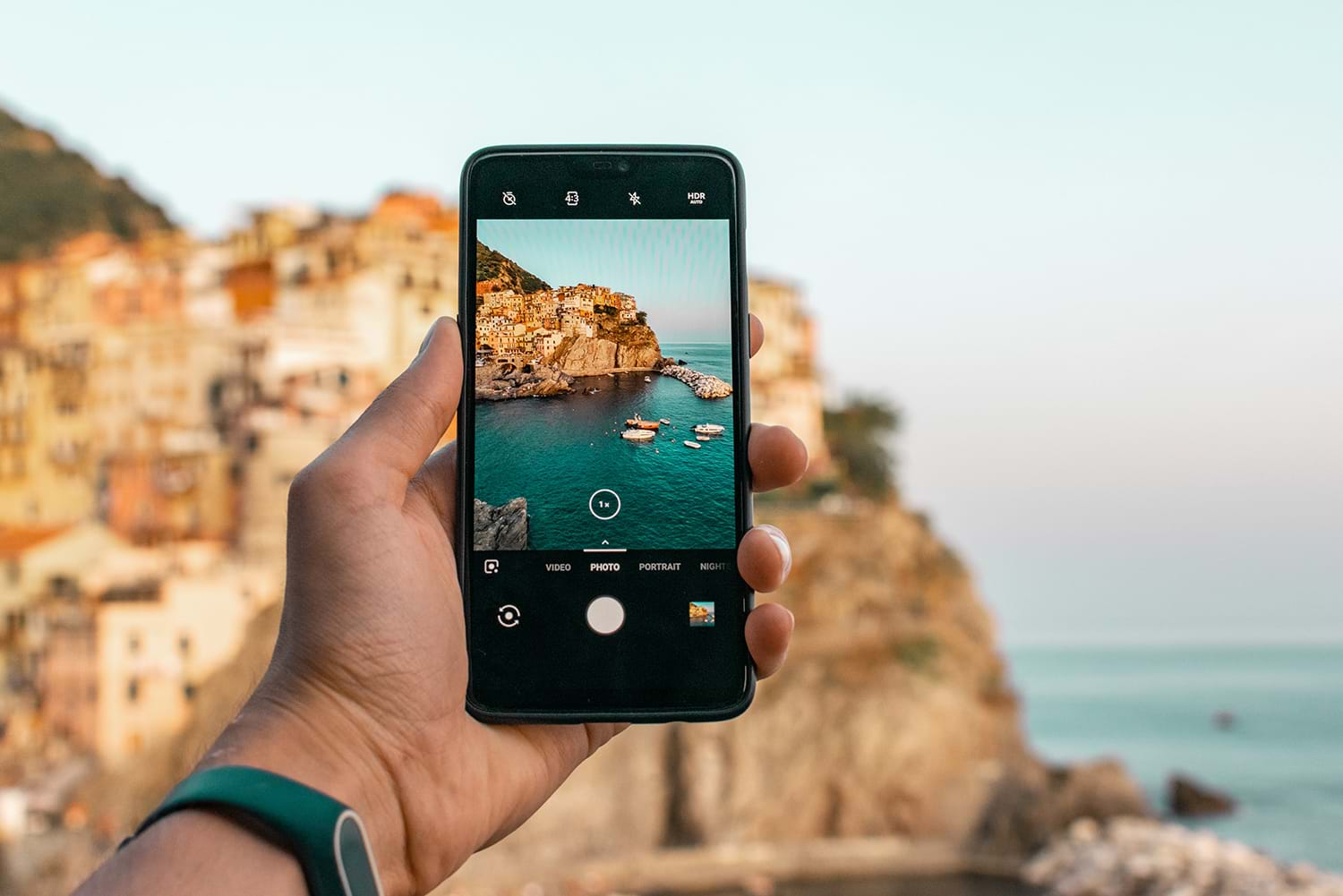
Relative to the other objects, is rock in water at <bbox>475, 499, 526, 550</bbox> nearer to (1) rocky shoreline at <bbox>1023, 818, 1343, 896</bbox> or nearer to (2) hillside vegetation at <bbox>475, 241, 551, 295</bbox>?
(2) hillside vegetation at <bbox>475, 241, 551, 295</bbox>

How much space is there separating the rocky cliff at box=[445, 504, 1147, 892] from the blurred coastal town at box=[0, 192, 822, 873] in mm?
3574

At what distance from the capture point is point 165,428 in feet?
65.1

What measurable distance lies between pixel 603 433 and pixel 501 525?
153mm

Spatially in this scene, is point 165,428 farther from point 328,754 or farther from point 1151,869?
point 328,754

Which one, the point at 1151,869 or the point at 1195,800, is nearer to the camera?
the point at 1151,869

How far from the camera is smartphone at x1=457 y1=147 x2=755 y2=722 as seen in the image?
123 cm

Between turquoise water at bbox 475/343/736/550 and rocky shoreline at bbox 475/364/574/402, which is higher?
rocky shoreline at bbox 475/364/574/402

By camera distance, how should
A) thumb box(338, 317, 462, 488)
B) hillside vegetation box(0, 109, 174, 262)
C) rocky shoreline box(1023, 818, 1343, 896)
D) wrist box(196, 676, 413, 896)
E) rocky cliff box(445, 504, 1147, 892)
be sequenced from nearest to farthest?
1. wrist box(196, 676, 413, 896)
2. thumb box(338, 317, 462, 488)
3. rocky shoreline box(1023, 818, 1343, 896)
4. rocky cliff box(445, 504, 1147, 892)
5. hillside vegetation box(0, 109, 174, 262)

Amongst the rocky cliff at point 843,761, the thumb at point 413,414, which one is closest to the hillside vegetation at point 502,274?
the thumb at point 413,414

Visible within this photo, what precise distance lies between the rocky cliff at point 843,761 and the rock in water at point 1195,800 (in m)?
7.68

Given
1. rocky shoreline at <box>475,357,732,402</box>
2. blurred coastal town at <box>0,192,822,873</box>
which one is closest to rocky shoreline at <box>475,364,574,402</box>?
rocky shoreline at <box>475,357,732,402</box>

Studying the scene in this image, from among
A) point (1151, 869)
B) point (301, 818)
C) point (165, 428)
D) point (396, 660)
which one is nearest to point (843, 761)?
point (1151, 869)

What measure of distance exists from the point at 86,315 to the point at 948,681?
16894mm

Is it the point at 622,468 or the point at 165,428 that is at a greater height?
the point at 622,468
